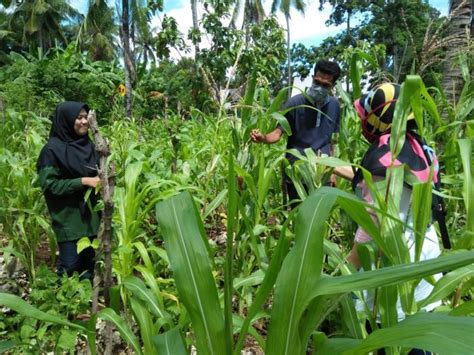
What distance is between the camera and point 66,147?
2.51 metres

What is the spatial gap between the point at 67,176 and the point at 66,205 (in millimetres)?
182

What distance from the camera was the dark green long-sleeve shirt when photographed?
7.93ft

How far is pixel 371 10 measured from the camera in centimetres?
2489

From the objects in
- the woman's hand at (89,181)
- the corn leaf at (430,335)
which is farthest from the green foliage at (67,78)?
the corn leaf at (430,335)

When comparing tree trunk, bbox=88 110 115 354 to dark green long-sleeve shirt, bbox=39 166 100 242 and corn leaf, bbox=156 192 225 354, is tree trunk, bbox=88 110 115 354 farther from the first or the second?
dark green long-sleeve shirt, bbox=39 166 100 242

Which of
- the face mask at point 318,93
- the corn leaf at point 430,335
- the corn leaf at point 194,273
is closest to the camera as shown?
the corn leaf at point 430,335

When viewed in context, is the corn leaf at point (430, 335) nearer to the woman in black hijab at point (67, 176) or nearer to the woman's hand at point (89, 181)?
the woman's hand at point (89, 181)

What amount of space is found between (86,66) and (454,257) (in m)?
15.8

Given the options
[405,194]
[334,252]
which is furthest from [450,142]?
[334,252]

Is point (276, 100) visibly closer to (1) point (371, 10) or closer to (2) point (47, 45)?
(1) point (371, 10)

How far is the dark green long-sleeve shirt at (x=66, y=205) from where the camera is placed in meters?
2.42

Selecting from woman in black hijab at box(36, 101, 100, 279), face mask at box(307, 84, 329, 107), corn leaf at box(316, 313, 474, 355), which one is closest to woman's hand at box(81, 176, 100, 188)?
woman in black hijab at box(36, 101, 100, 279)

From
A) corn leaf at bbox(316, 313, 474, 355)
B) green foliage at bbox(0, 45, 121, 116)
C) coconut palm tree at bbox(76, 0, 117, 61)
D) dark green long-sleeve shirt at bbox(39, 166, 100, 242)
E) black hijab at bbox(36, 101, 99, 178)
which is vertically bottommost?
corn leaf at bbox(316, 313, 474, 355)

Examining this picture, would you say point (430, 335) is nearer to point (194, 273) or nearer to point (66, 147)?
point (194, 273)
